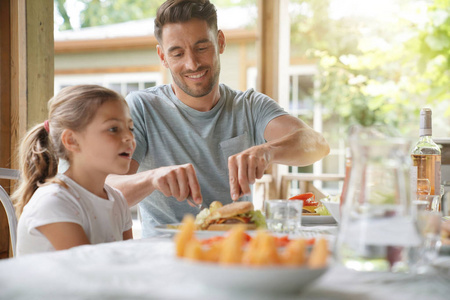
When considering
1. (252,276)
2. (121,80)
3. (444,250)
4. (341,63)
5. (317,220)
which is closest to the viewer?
(252,276)

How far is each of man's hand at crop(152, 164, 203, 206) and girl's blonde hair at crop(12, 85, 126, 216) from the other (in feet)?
1.09

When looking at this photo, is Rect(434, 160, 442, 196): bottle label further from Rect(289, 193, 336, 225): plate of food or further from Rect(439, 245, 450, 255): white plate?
Rect(439, 245, 450, 255): white plate

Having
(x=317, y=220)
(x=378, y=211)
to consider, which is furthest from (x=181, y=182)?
(x=378, y=211)

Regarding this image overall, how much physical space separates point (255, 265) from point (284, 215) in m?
0.67

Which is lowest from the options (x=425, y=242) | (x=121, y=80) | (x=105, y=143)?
(x=425, y=242)

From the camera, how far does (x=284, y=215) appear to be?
49.0 inches

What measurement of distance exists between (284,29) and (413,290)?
12.7 ft

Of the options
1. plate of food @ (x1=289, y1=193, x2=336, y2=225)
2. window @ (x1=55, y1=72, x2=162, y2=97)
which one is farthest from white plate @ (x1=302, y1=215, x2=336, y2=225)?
window @ (x1=55, y1=72, x2=162, y2=97)

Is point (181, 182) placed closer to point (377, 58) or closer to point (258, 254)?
point (258, 254)

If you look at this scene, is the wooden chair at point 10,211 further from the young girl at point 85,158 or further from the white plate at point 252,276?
the white plate at point 252,276

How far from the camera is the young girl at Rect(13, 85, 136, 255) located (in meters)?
1.40

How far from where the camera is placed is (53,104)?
1633mm

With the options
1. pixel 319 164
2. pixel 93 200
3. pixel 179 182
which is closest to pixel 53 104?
pixel 93 200

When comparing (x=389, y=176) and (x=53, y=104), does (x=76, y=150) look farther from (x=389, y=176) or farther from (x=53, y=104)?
(x=389, y=176)
